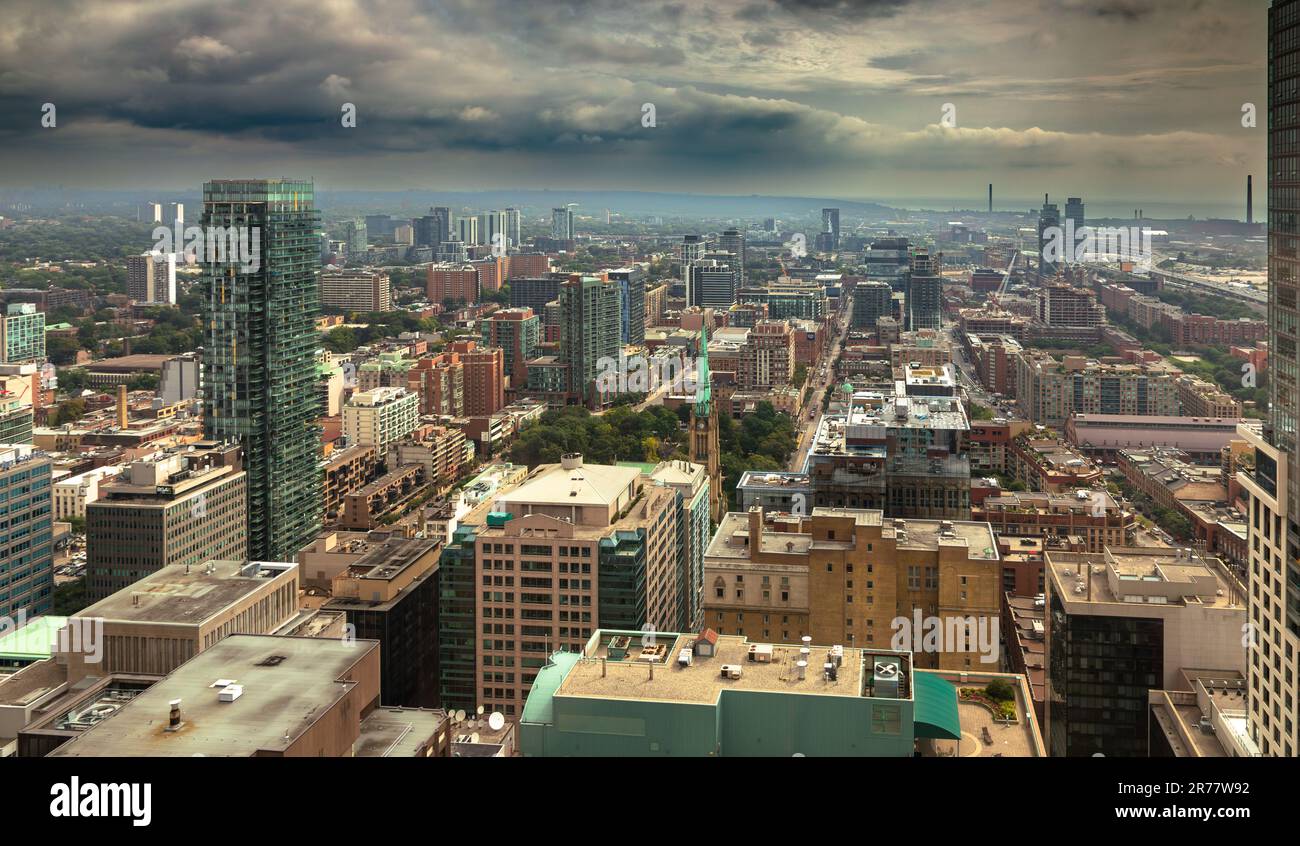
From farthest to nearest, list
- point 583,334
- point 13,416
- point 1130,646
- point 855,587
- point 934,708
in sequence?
point 583,334, point 13,416, point 855,587, point 1130,646, point 934,708

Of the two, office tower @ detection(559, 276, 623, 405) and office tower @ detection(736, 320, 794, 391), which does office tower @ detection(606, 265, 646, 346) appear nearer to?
office tower @ detection(559, 276, 623, 405)

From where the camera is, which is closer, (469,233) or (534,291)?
(534,291)

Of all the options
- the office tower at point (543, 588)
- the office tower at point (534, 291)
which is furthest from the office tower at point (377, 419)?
the office tower at point (534, 291)

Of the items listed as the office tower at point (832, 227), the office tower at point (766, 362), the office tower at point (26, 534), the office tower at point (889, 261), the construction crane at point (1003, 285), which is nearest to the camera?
the office tower at point (26, 534)

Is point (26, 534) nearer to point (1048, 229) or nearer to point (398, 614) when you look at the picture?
point (398, 614)

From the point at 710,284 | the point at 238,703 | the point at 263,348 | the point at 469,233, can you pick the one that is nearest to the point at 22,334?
the point at 263,348

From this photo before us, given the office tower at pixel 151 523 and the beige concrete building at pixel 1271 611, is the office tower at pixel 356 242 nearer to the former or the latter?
the office tower at pixel 151 523
